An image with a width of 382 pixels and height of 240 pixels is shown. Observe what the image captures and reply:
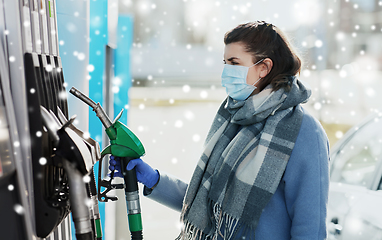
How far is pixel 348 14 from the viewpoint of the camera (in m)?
14.7

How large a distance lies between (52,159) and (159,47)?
20.3 m

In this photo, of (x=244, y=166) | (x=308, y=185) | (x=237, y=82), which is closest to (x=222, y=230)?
(x=244, y=166)

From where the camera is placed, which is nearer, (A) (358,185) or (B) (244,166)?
(B) (244,166)

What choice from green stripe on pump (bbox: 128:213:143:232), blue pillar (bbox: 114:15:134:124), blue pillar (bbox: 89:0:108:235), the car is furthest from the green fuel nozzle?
blue pillar (bbox: 114:15:134:124)

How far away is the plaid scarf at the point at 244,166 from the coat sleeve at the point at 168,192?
0.09m

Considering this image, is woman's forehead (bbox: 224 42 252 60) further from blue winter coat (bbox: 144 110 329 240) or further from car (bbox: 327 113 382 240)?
car (bbox: 327 113 382 240)

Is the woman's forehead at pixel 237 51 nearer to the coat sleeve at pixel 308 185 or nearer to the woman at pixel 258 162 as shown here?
the woman at pixel 258 162

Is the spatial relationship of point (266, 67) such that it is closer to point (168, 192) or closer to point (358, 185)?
point (168, 192)

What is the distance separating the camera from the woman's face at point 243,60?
4.49 ft

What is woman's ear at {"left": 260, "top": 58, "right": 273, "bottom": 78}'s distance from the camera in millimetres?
1363

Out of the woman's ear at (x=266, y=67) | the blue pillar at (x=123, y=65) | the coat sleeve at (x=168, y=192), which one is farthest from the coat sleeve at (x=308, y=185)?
the blue pillar at (x=123, y=65)

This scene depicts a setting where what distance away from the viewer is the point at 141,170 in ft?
4.54

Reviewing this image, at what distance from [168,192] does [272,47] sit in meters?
0.69

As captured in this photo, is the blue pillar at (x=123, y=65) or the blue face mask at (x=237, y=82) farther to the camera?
the blue pillar at (x=123, y=65)
